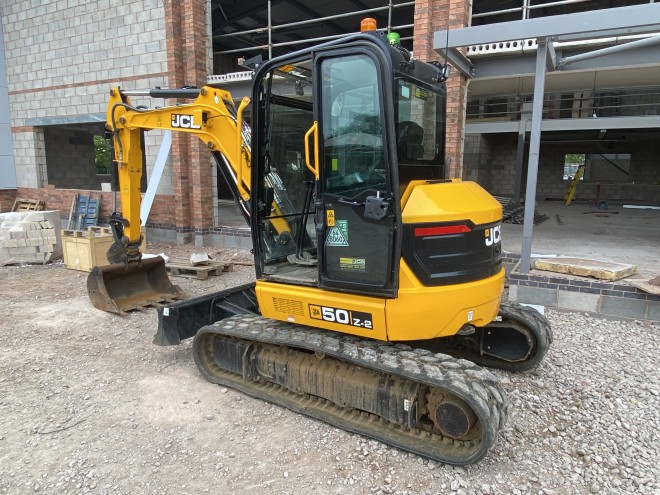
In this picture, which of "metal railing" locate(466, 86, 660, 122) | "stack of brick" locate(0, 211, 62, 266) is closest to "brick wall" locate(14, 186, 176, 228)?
"stack of brick" locate(0, 211, 62, 266)

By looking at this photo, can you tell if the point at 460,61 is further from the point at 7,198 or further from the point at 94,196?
the point at 7,198

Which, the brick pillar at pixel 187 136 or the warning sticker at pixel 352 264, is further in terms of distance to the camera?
the brick pillar at pixel 187 136

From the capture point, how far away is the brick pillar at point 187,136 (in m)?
10.1

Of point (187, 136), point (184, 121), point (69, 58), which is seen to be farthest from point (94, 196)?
point (184, 121)

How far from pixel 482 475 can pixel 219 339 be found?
2412mm

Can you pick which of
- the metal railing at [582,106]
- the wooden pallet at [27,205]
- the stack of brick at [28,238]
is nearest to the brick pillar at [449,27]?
the stack of brick at [28,238]

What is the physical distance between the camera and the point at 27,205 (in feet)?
42.9

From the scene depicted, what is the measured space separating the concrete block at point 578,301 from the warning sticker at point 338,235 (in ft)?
13.3

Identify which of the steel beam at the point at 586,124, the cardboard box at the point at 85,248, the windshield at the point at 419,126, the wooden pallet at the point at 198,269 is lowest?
the wooden pallet at the point at 198,269

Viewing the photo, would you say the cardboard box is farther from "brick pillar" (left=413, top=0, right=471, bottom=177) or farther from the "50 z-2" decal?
"brick pillar" (left=413, top=0, right=471, bottom=177)

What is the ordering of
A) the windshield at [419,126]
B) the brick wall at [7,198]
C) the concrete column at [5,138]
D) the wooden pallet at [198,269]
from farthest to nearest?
the brick wall at [7,198]
the concrete column at [5,138]
the wooden pallet at [198,269]
the windshield at [419,126]

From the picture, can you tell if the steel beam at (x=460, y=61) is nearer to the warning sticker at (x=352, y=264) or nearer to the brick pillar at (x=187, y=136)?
the warning sticker at (x=352, y=264)

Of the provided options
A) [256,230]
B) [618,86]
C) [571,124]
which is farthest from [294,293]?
[571,124]

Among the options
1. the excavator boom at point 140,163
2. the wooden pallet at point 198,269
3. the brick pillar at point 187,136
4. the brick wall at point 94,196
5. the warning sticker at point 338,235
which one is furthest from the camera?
the brick wall at point 94,196
